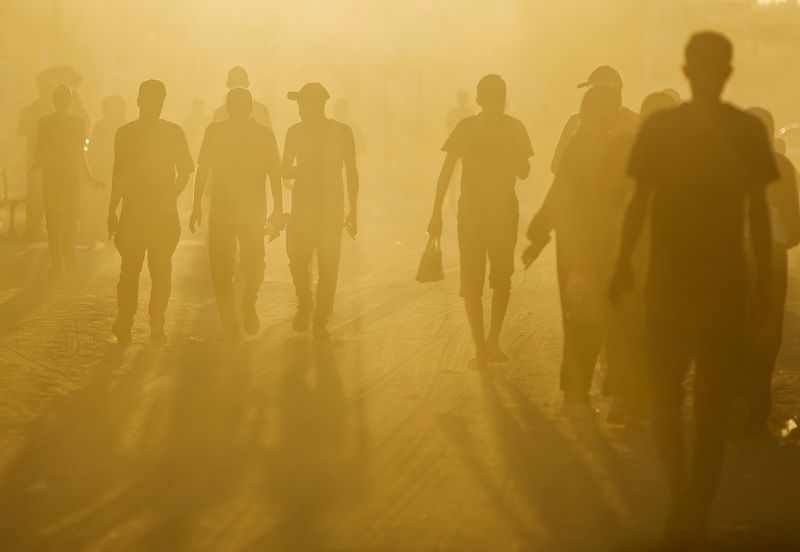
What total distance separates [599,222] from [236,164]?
4.29 meters

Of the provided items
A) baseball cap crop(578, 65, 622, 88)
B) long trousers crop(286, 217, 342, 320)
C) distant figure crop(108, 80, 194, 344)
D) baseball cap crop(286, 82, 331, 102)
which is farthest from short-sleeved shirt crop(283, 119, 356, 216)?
baseball cap crop(578, 65, 622, 88)

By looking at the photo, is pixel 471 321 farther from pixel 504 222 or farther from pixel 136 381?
pixel 136 381

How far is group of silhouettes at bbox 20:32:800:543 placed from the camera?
6539 millimetres

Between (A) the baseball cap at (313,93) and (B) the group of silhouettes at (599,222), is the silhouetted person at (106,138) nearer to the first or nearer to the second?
(B) the group of silhouettes at (599,222)

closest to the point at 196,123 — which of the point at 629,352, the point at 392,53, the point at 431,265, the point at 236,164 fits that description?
the point at 236,164

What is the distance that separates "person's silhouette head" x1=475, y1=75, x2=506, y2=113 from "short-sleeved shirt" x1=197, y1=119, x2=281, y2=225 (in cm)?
212

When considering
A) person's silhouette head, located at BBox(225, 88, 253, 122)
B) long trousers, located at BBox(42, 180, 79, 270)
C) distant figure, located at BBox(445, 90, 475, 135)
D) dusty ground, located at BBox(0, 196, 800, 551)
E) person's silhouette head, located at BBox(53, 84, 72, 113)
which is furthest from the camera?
distant figure, located at BBox(445, 90, 475, 135)

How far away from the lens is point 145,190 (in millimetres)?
12430

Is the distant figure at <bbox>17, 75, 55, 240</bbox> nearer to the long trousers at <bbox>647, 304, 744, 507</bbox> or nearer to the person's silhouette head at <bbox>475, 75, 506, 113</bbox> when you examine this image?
the person's silhouette head at <bbox>475, 75, 506, 113</bbox>

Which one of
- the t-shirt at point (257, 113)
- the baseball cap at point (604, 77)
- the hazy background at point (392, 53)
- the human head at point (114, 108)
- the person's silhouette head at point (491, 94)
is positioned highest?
the baseball cap at point (604, 77)

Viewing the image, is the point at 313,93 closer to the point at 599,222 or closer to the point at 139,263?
the point at 139,263

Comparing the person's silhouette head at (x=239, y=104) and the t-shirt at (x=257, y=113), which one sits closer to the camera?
the person's silhouette head at (x=239, y=104)

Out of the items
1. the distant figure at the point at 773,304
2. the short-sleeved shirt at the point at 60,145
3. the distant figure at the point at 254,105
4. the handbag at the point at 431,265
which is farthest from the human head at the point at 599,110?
the short-sleeved shirt at the point at 60,145

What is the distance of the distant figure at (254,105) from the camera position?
16.1m
